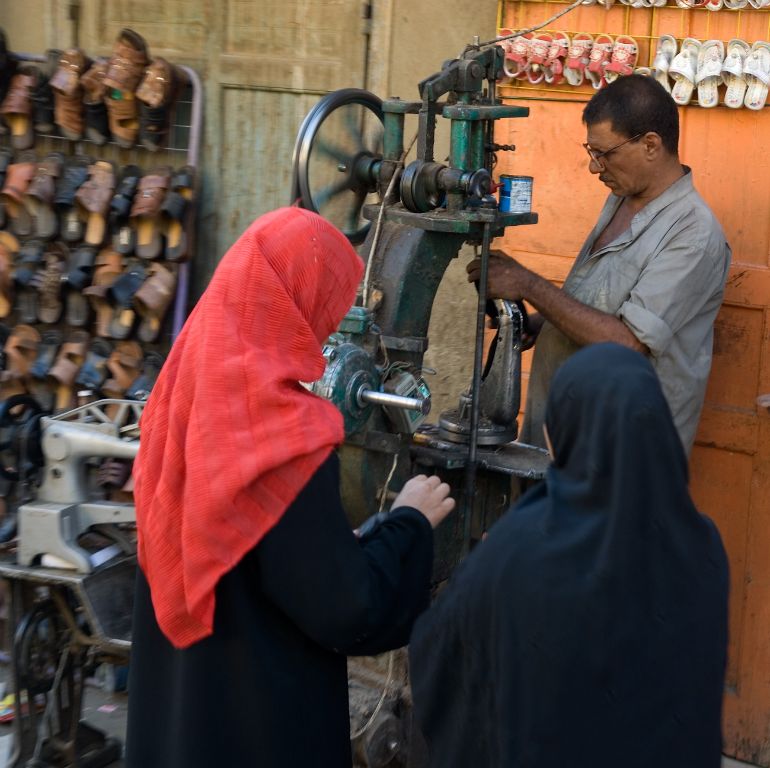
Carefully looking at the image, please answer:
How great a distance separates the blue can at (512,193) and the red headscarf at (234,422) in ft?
3.68

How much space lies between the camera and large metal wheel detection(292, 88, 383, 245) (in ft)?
11.1

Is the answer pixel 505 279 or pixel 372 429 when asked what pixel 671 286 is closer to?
pixel 505 279

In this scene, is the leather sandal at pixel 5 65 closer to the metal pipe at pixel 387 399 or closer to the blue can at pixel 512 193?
the blue can at pixel 512 193

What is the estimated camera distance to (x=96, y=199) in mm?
5375

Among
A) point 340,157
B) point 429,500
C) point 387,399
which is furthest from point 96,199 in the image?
point 429,500

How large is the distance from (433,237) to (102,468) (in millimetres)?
1648

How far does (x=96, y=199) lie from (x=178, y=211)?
1.41ft

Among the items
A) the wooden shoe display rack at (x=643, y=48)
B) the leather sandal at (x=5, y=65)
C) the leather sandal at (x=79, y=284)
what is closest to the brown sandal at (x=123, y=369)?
the leather sandal at (x=79, y=284)

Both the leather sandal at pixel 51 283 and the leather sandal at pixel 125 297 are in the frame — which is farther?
the leather sandal at pixel 51 283

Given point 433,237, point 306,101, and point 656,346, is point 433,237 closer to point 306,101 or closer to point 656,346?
point 656,346

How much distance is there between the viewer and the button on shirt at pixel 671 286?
3320 mm

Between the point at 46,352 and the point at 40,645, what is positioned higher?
the point at 46,352

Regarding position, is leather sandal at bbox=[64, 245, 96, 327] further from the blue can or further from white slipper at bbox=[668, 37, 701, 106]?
white slipper at bbox=[668, 37, 701, 106]

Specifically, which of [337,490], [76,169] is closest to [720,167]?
[337,490]
